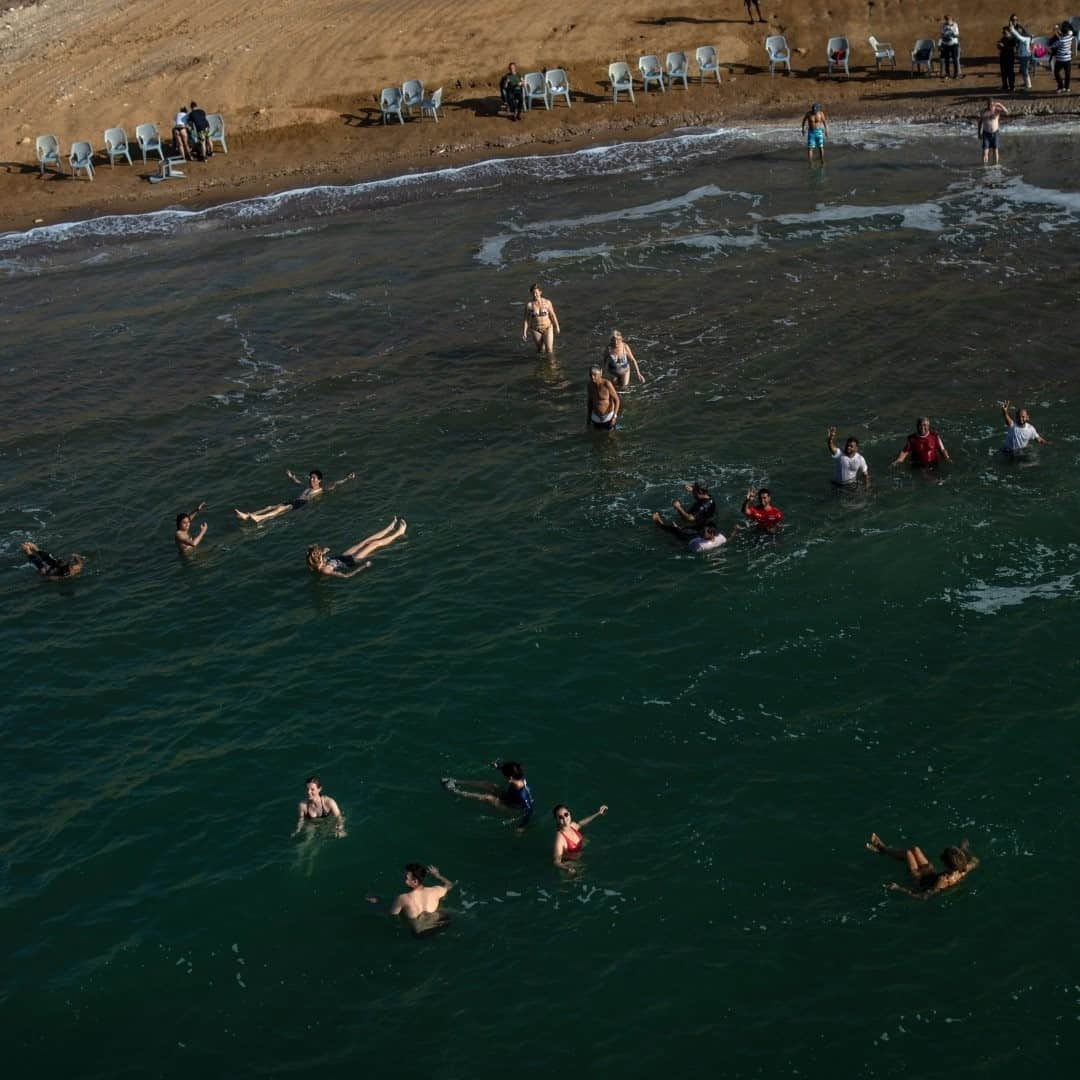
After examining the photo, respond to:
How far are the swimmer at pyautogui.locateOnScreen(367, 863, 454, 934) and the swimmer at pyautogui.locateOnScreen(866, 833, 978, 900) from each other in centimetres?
580

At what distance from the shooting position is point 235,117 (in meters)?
53.2

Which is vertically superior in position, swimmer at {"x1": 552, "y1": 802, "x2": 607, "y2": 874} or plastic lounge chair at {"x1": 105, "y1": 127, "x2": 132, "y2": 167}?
plastic lounge chair at {"x1": 105, "y1": 127, "x2": 132, "y2": 167}

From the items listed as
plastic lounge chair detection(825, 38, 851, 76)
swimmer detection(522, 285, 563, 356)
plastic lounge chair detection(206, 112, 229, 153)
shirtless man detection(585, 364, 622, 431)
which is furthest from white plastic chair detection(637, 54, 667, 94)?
shirtless man detection(585, 364, 622, 431)

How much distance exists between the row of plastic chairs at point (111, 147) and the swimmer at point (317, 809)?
124 feet

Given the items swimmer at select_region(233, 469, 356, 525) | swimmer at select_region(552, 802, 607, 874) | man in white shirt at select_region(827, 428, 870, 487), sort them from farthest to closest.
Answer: swimmer at select_region(233, 469, 356, 525) < man in white shirt at select_region(827, 428, 870, 487) < swimmer at select_region(552, 802, 607, 874)

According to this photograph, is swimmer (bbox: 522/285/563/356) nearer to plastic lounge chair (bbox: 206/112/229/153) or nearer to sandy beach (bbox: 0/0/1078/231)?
sandy beach (bbox: 0/0/1078/231)

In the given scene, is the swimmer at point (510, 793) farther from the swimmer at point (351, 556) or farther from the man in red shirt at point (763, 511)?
the man in red shirt at point (763, 511)

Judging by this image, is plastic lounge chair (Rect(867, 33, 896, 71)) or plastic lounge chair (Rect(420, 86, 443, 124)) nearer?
plastic lounge chair (Rect(867, 33, 896, 71))

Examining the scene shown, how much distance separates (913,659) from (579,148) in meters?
34.0

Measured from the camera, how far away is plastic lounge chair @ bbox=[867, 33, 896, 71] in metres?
51.4

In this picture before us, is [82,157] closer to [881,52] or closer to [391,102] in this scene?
[391,102]

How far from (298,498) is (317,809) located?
10721 mm

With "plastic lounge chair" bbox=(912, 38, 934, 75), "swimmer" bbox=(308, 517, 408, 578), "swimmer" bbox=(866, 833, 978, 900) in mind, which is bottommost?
"swimmer" bbox=(866, 833, 978, 900)

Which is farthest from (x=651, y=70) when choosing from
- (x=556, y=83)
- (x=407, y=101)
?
(x=407, y=101)
